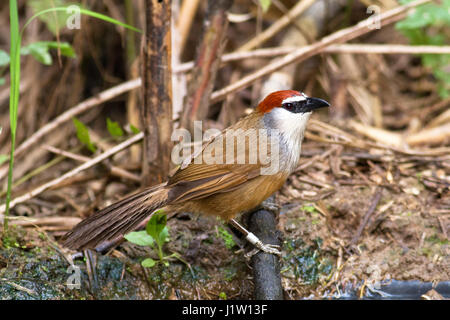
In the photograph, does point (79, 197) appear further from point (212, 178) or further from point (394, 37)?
point (394, 37)

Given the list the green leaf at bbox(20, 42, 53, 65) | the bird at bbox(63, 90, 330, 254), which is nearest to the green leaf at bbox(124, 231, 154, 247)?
the bird at bbox(63, 90, 330, 254)

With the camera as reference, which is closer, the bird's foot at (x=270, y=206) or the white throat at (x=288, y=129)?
the white throat at (x=288, y=129)

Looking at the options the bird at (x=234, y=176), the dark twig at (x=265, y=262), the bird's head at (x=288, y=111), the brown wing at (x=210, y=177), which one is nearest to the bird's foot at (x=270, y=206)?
the dark twig at (x=265, y=262)

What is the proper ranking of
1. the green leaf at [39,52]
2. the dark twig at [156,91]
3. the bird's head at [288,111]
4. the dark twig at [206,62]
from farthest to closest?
the dark twig at [206,62] < the green leaf at [39,52] < the dark twig at [156,91] < the bird's head at [288,111]

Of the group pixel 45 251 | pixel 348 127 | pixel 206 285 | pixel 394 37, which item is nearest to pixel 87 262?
pixel 45 251

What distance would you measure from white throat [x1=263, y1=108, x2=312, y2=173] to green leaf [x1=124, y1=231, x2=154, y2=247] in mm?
1040

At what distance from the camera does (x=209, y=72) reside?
4332mm

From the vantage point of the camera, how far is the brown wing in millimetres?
3533

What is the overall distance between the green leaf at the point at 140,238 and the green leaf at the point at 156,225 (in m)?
0.06

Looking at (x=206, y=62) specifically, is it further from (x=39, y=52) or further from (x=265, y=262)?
(x=265, y=262)

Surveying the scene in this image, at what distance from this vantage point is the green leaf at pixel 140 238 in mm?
3408

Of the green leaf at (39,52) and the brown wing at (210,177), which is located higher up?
the green leaf at (39,52)

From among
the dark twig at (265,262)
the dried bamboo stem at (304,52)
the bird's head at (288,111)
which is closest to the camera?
the dark twig at (265,262)

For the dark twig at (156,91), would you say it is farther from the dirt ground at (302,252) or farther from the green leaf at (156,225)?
the green leaf at (156,225)
